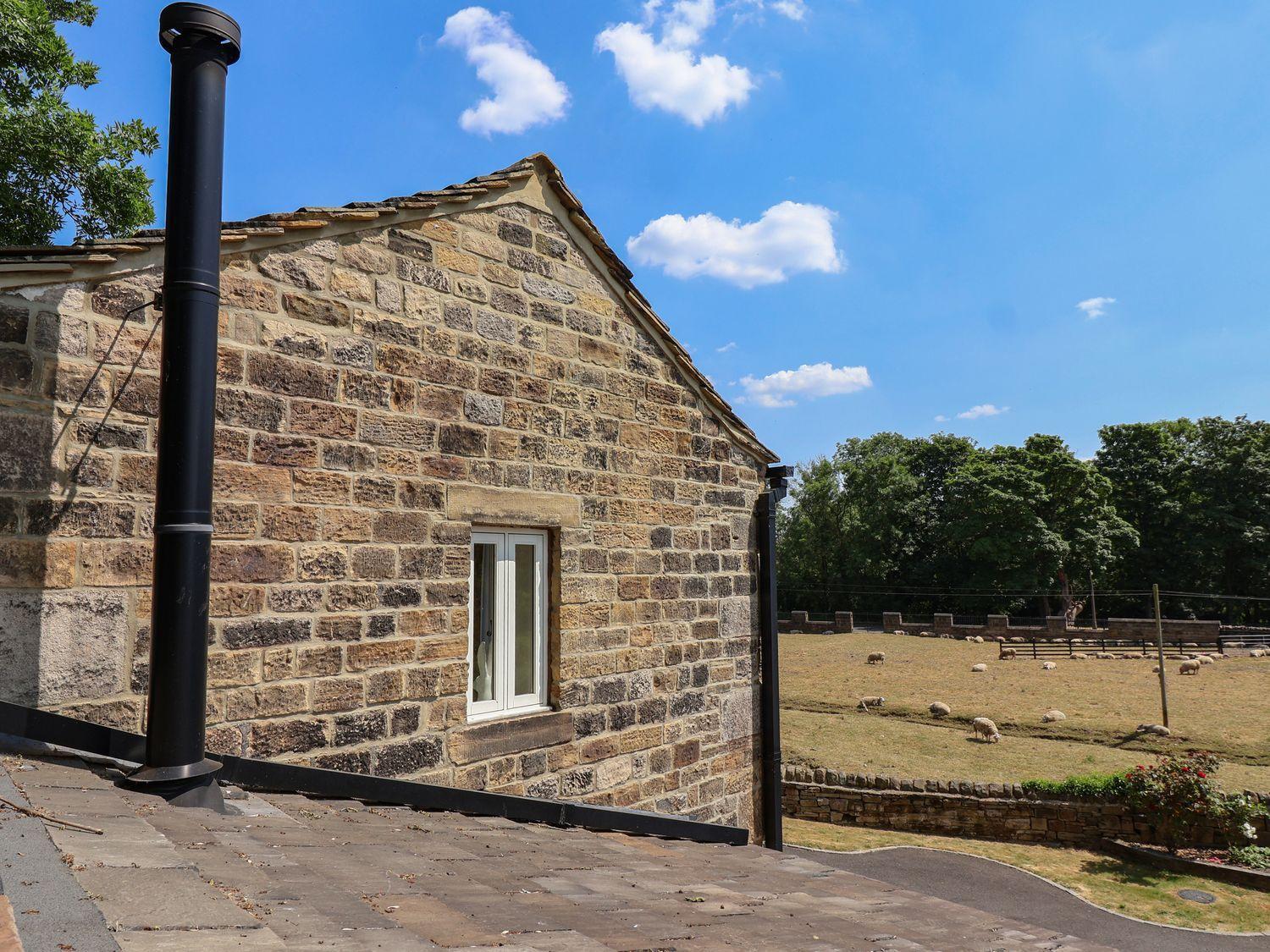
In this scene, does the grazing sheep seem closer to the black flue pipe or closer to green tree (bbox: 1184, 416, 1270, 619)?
the black flue pipe

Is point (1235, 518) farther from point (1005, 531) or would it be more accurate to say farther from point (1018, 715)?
point (1018, 715)

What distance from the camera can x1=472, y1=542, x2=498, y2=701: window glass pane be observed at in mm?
5664

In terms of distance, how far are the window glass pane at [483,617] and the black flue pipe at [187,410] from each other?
2280mm

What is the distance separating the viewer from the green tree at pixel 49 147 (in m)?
14.1

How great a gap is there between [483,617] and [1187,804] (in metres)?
14.4

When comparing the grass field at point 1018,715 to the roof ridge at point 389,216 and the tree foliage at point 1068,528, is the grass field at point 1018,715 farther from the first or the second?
the tree foliage at point 1068,528

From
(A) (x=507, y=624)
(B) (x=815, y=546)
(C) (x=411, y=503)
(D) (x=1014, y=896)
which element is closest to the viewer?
(C) (x=411, y=503)

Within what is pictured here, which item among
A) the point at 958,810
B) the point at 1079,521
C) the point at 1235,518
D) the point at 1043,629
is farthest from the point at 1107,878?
the point at 1235,518

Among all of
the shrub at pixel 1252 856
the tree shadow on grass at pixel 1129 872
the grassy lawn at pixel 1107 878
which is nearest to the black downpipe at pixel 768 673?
the grassy lawn at pixel 1107 878

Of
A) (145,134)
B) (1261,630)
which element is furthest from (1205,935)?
(1261,630)

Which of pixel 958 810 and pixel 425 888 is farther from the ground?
pixel 425 888

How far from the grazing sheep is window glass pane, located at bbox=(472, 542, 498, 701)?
17325mm

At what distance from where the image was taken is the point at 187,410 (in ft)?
11.4

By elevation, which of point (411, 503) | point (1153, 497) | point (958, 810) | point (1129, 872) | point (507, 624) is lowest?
point (1129, 872)
